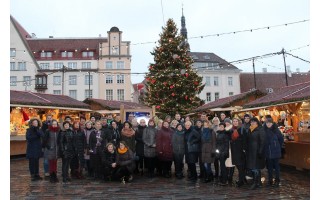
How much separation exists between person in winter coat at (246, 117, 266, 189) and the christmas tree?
1602cm

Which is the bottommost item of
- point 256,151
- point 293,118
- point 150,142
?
point 256,151

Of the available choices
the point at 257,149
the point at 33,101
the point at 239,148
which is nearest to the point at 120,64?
the point at 33,101

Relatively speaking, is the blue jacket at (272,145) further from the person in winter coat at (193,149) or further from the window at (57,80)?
the window at (57,80)

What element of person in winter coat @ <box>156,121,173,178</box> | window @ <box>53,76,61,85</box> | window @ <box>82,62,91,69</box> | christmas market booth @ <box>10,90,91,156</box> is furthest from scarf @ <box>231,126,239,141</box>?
window @ <box>53,76,61,85</box>

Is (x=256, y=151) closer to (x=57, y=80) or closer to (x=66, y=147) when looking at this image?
(x=66, y=147)

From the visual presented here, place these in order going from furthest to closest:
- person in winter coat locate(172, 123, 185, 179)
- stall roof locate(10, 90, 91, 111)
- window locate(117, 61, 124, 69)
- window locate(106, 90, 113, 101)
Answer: window locate(106, 90, 113, 101) → window locate(117, 61, 124, 69) → stall roof locate(10, 90, 91, 111) → person in winter coat locate(172, 123, 185, 179)

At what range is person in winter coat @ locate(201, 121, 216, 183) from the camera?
8.92 metres

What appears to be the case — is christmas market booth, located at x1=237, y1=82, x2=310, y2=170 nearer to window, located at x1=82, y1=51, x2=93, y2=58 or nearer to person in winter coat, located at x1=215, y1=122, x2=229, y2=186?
person in winter coat, located at x1=215, y1=122, x2=229, y2=186

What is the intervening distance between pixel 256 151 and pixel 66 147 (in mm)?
4966

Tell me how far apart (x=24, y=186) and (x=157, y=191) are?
11.3ft

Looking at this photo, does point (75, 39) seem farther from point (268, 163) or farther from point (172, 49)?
point (268, 163)

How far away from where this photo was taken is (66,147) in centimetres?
951

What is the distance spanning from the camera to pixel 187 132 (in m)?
9.70
